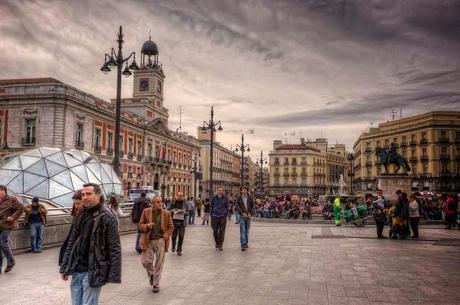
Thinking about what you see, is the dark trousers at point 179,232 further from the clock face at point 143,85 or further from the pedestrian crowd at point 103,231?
the clock face at point 143,85

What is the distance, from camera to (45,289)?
6.74 m

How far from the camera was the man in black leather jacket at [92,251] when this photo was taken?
4.10 metres

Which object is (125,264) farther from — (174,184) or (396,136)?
(396,136)

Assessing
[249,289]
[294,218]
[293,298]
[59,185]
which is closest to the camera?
[293,298]

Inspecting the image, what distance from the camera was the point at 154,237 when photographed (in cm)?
706

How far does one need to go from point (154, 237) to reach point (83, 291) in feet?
9.38

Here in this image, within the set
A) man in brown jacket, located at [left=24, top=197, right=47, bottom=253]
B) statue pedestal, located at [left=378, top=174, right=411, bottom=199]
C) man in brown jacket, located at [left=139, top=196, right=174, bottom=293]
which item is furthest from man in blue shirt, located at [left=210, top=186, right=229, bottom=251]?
statue pedestal, located at [left=378, top=174, right=411, bottom=199]

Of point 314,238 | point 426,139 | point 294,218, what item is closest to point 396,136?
point 426,139

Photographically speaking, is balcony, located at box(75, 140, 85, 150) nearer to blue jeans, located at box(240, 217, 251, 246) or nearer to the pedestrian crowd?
the pedestrian crowd

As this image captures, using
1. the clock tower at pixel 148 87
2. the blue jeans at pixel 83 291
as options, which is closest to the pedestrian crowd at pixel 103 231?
the blue jeans at pixel 83 291

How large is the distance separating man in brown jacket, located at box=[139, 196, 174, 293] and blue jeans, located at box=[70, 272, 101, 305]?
7.90ft

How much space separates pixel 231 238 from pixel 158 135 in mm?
43162

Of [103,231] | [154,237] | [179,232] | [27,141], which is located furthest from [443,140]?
[103,231]

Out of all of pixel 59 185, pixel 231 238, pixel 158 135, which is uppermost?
pixel 158 135
